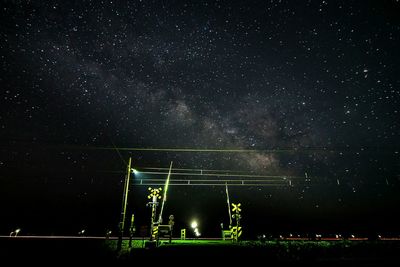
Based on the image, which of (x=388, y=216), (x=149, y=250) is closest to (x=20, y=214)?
(x=149, y=250)

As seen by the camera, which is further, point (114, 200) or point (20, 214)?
point (114, 200)

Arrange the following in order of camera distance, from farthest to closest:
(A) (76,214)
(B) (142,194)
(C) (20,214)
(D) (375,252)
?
(B) (142,194) < (A) (76,214) < (C) (20,214) < (D) (375,252)

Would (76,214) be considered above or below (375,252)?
above

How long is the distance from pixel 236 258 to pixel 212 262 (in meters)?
1.02

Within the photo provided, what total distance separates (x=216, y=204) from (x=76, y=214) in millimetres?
47057

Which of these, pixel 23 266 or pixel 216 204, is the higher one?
pixel 216 204

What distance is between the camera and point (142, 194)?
101312 millimetres

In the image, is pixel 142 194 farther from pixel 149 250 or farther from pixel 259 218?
pixel 149 250

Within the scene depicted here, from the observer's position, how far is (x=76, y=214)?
82.8 m

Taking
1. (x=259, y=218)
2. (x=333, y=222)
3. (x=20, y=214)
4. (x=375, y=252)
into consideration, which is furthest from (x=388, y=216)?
(x=20, y=214)

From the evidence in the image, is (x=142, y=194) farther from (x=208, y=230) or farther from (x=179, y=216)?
(x=208, y=230)

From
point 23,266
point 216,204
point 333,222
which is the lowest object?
point 23,266

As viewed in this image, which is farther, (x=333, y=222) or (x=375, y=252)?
(x=333, y=222)

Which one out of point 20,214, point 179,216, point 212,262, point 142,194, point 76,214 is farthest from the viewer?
point 142,194
